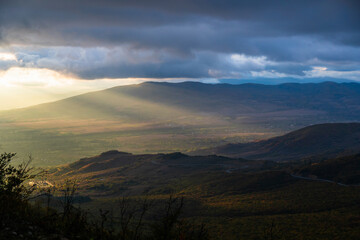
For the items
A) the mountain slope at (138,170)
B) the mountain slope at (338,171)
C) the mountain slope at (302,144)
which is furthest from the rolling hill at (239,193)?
the mountain slope at (302,144)

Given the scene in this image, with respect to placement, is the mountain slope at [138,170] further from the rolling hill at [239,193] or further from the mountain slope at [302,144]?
the mountain slope at [302,144]

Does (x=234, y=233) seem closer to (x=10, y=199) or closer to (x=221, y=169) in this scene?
(x=10, y=199)

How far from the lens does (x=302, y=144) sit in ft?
564

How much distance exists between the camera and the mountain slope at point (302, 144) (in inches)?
6402

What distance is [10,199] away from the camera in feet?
39.4

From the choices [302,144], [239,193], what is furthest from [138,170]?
[302,144]

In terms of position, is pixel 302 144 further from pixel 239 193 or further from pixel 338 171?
pixel 239 193

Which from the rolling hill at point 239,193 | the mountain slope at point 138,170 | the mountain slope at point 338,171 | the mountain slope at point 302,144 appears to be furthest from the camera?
the mountain slope at point 302,144

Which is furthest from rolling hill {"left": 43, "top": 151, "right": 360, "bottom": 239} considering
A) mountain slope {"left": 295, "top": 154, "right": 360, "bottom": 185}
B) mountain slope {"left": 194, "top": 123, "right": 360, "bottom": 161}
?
mountain slope {"left": 194, "top": 123, "right": 360, "bottom": 161}

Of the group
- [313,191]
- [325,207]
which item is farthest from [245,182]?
[325,207]

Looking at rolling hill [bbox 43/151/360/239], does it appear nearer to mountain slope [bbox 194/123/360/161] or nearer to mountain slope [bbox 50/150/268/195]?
mountain slope [bbox 50/150/268/195]

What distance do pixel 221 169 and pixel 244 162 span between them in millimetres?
15087

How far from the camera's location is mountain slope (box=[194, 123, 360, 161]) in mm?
162613

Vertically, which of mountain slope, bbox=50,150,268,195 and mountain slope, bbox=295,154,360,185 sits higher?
mountain slope, bbox=295,154,360,185
